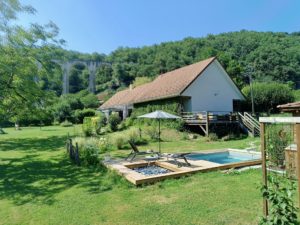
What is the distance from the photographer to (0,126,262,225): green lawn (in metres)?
5.09

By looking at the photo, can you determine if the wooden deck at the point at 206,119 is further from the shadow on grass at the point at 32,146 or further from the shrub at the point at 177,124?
the shadow on grass at the point at 32,146

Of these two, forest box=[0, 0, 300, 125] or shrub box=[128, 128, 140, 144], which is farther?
shrub box=[128, 128, 140, 144]

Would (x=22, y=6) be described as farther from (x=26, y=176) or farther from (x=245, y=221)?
(x=245, y=221)

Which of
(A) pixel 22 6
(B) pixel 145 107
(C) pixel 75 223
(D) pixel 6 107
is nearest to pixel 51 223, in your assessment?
(C) pixel 75 223

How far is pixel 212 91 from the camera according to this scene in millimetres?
24234

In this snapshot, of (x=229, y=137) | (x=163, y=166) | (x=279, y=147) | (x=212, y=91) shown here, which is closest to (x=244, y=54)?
(x=212, y=91)

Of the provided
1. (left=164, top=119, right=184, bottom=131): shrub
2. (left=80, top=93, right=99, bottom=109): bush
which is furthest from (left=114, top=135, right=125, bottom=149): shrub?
(left=80, top=93, right=99, bottom=109): bush

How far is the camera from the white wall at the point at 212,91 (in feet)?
75.4

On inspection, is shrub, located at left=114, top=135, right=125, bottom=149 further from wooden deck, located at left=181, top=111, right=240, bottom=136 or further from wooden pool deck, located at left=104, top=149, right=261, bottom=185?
wooden deck, located at left=181, top=111, right=240, bottom=136

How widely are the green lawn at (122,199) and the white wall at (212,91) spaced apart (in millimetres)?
14818

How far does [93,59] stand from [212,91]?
9150cm

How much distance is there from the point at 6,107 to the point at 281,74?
176 ft

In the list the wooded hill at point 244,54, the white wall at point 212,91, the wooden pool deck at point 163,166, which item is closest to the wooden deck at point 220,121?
the white wall at point 212,91

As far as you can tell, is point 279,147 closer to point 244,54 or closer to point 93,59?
point 244,54
